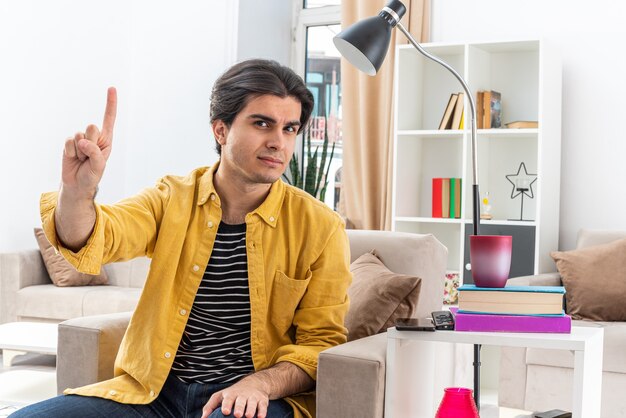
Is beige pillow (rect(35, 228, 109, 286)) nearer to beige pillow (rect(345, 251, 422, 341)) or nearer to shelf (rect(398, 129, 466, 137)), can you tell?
shelf (rect(398, 129, 466, 137))

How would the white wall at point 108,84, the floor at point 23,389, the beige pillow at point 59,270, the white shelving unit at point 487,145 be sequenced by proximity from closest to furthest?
1. the floor at point 23,389
2. the white shelving unit at point 487,145
3. the beige pillow at point 59,270
4. the white wall at point 108,84

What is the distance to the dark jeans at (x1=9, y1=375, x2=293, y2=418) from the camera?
1738mm

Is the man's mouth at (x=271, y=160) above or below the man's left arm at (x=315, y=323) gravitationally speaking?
above

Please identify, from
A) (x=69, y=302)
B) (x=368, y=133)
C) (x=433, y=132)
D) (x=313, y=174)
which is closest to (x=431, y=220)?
(x=433, y=132)

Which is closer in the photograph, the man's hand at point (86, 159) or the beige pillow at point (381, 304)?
the man's hand at point (86, 159)

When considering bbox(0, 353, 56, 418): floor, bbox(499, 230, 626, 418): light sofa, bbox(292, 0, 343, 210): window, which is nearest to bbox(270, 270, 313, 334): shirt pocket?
bbox(0, 353, 56, 418): floor

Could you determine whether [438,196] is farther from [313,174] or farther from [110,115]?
[110,115]

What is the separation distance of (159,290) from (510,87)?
3.28 metres

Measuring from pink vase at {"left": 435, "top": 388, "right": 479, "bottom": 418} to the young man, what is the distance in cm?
31

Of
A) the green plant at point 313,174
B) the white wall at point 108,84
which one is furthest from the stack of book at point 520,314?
the white wall at point 108,84

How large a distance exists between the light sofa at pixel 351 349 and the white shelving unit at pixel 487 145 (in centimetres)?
183

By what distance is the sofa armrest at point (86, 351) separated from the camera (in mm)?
2160

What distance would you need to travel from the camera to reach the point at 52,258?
196 inches

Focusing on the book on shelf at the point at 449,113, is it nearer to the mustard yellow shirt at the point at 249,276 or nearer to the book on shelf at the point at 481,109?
the book on shelf at the point at 481,109
